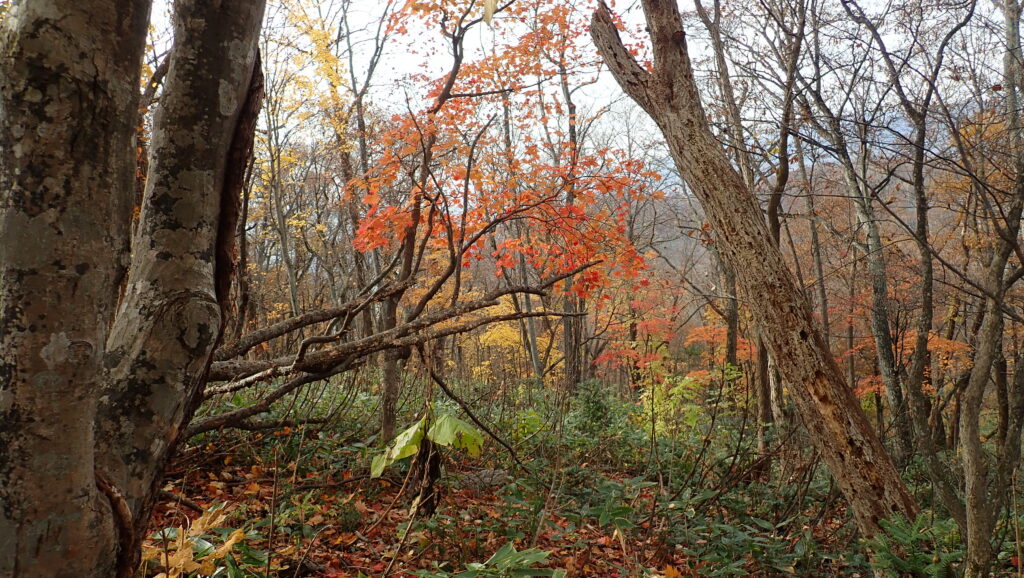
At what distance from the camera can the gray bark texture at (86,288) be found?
35.4 inches

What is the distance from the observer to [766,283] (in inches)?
126

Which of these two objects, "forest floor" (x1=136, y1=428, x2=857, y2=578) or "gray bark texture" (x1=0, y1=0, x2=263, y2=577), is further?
"forest floor" (x1=136, y1=428, x2=857, y2=578)

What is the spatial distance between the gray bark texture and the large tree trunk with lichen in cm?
294

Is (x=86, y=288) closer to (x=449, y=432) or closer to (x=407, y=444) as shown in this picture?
(x=449, y=432)

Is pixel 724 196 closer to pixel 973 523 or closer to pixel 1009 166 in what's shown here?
pixel 973 523

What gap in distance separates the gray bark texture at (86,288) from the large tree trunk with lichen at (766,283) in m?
2.94

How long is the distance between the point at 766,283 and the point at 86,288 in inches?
126

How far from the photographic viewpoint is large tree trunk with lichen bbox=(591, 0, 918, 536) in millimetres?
3008

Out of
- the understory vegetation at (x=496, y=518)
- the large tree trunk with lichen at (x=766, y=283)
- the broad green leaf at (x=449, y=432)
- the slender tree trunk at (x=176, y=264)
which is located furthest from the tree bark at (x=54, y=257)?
the large tree trunk with lichen at (x=766, y=283)

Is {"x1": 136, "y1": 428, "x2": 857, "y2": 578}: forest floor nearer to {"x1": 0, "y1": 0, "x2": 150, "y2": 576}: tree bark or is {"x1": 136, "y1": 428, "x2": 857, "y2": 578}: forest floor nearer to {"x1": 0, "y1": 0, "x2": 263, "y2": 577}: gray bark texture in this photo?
{"x1": 0, "y1": 0, "x2": 263, "y2": 577}: gray bark texture

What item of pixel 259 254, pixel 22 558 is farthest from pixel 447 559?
pixel 259 254

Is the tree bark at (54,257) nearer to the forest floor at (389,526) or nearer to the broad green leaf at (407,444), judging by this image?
the forest floor at (389,526)

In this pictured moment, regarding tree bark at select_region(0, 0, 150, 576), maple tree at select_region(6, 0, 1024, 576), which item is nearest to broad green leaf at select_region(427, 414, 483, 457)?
maple tree at select_region(6, 0, 1024, 576)

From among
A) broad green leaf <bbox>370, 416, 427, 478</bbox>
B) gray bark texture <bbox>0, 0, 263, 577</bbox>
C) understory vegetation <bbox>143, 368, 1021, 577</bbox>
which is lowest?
understory vegetation <bbox>143, 368, 1021, 577</bbox>
